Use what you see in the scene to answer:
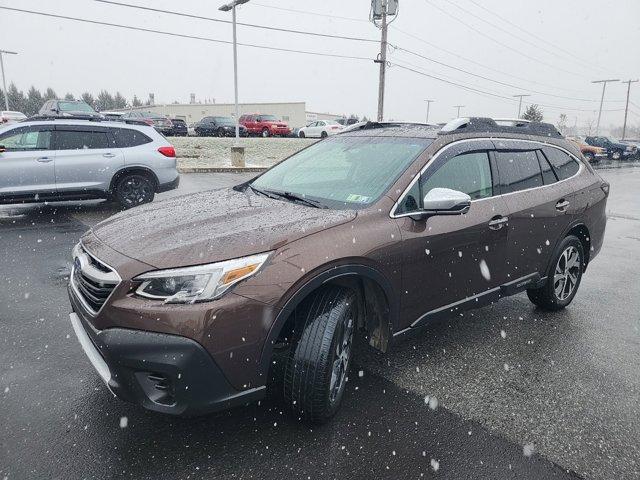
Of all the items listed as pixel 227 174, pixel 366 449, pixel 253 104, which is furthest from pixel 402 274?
pixel 253 104

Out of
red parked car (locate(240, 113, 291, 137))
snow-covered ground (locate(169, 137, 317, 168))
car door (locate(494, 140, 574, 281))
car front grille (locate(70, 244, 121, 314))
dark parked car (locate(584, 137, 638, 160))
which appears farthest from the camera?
red parked car (locate(240, 113, 291, 137))

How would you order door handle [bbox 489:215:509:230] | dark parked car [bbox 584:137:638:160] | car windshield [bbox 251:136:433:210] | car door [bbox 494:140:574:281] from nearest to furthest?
car windshield [bbox 251:136:433:210] < door handle [bbox 489:215:509:230] < car door [bbox 494:140:574:281] < dark parked car [bbox 584:137:638:160]

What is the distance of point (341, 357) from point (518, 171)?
7.55 feet

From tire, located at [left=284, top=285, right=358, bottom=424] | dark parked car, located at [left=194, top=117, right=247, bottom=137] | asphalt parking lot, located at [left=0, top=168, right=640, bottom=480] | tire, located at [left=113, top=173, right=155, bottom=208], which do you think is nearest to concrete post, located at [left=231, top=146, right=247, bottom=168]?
tire, located at [left=113, top=173, right=155, bottom=208]

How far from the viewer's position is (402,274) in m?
2.85

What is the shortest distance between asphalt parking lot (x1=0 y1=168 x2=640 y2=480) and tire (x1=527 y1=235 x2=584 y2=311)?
0.24 metres

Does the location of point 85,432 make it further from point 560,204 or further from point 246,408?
point 560,204

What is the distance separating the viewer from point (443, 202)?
2807 millimetres

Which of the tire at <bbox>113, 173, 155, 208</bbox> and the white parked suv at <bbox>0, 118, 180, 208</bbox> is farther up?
the white parked suv at <bbox>0, 118, 180, 208</bbox>

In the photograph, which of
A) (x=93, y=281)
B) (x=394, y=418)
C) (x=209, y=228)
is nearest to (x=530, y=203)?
(x=394, y=418)

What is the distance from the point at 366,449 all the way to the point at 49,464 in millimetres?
1596

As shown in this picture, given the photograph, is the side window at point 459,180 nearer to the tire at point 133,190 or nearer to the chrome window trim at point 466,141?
the chrome window trim at point 466,141

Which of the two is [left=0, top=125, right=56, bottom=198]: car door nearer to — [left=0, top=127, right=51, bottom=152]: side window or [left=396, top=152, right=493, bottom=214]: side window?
[left=0, top=127, right=51, bottom=152]: side window

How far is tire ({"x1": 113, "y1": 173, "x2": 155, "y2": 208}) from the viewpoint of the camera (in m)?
8.53
